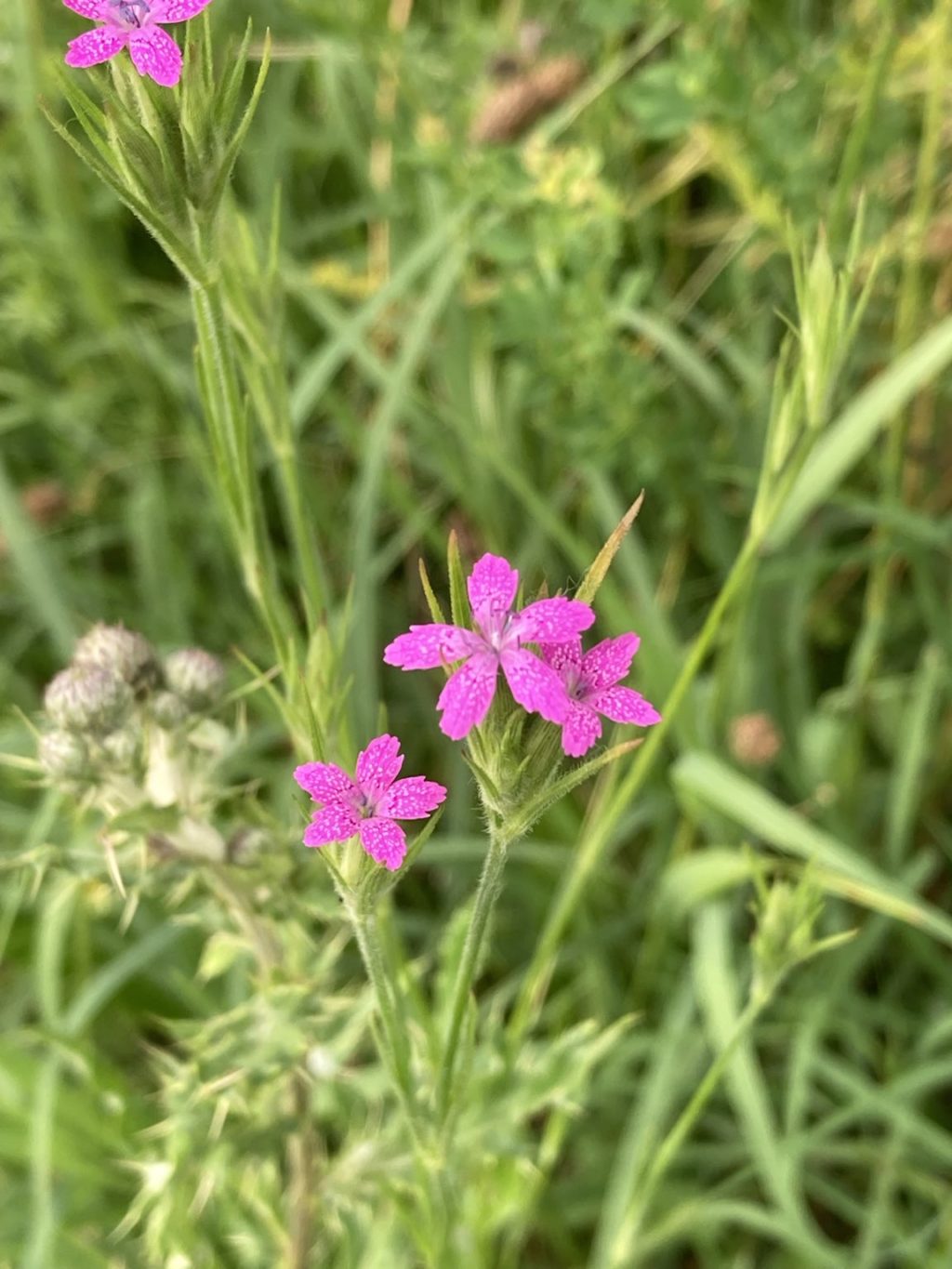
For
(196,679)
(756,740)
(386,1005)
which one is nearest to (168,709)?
(196,679)

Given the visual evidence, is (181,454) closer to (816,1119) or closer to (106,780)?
(106,780)

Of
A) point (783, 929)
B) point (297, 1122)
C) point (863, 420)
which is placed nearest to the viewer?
point (783, 929)

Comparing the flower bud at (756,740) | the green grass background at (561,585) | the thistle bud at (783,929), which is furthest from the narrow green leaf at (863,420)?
the thistle bud at (783,929)

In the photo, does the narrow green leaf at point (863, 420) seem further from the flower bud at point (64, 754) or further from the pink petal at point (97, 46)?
the pink petal at point (97, 46)

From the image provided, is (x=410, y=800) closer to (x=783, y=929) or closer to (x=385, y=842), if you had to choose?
(x=385, y=842)

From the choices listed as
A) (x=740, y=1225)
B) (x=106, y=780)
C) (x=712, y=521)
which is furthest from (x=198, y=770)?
(x=740, y=1225)

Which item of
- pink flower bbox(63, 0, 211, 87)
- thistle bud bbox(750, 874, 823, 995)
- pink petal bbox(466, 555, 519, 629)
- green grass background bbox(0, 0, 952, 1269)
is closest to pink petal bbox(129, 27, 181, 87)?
pink flower bbox(63, 0, 211, 87)

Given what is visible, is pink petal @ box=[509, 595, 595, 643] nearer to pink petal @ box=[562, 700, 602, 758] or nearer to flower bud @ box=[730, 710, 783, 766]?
pink petal @ box=[562, 700, 602, 758]
